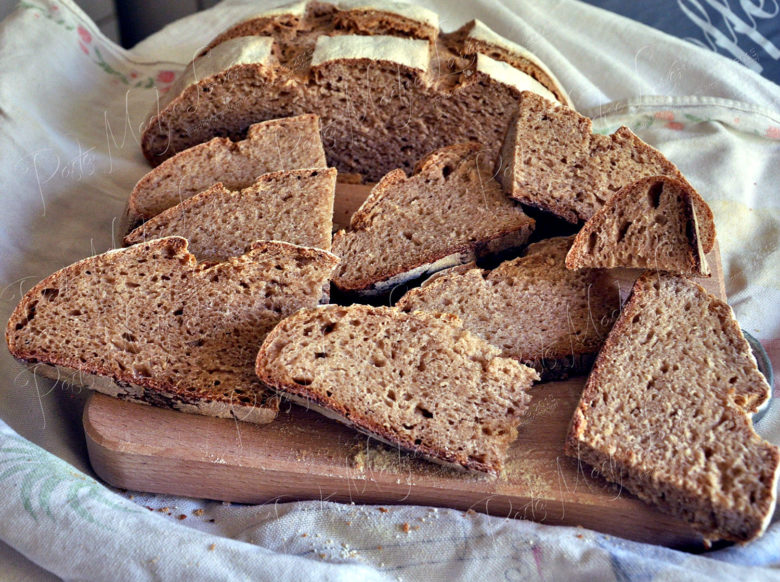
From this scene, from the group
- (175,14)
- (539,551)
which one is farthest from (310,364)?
(175,14)

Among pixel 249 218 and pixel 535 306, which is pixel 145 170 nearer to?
pixel 249 218

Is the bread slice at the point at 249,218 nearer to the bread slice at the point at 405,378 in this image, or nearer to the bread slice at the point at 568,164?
the bread slice at the point at 405,378

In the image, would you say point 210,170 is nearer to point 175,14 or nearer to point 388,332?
point 388,332

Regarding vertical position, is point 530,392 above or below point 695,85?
below

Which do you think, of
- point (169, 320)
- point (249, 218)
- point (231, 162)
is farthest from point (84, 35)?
point (169, 320)

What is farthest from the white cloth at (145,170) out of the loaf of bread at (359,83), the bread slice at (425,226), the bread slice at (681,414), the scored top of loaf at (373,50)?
the scored top of loaf at (373,50)
